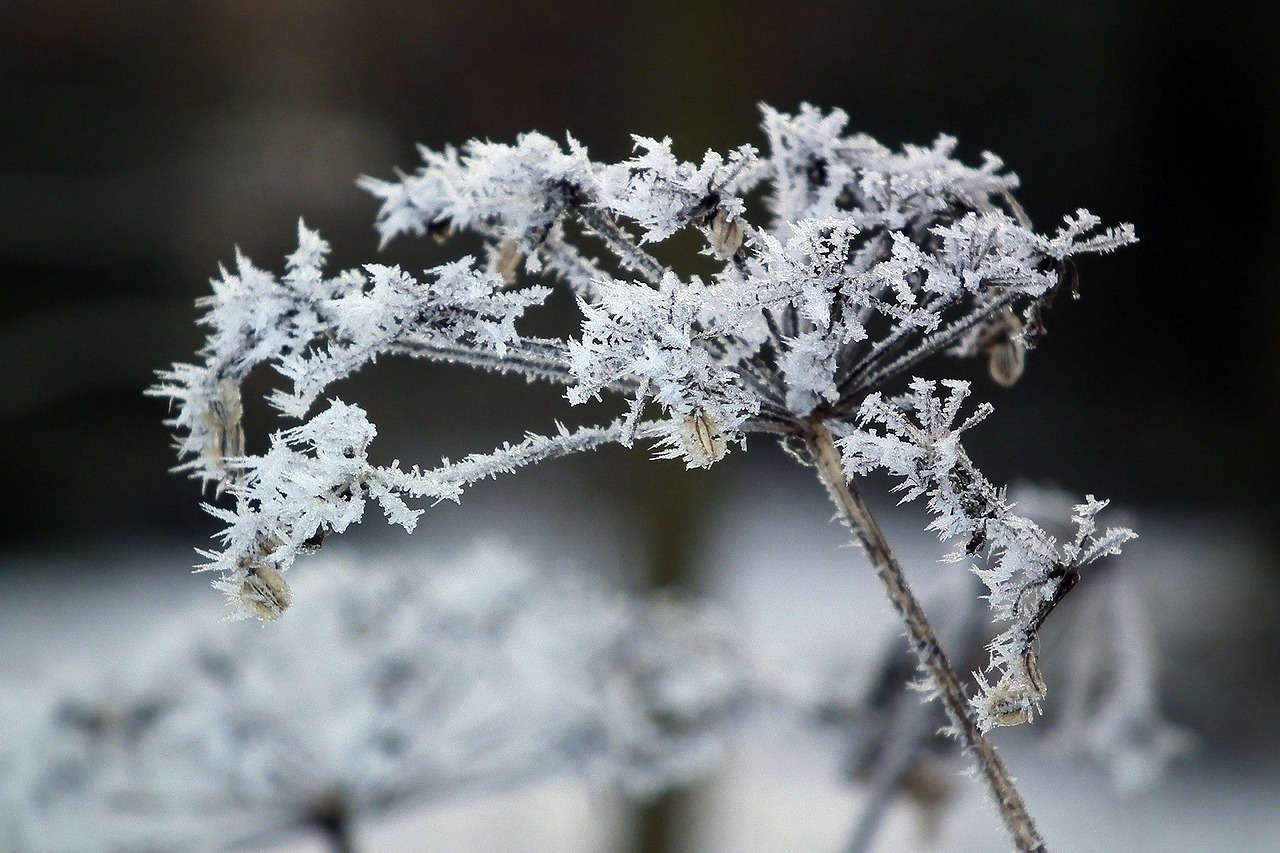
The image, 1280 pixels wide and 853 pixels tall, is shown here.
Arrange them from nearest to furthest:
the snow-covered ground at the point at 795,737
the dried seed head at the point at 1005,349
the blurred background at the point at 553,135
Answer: the dried seed head at the point at 1005,349 → the snow-covered ground at the point at 795,737 → the blurred background at the point at 553,135

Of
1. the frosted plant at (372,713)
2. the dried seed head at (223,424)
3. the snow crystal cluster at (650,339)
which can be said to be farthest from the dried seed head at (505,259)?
the frosted plant at (372,713)

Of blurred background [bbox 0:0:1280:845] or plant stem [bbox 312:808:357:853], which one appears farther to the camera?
blurred background [bbox 0:0:1280:845]

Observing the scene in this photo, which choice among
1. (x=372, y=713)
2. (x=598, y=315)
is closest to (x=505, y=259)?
(x=598, y=315)

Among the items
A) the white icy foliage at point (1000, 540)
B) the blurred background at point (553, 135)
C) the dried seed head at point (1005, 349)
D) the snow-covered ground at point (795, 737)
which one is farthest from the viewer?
the blurred background at point (553, 135)

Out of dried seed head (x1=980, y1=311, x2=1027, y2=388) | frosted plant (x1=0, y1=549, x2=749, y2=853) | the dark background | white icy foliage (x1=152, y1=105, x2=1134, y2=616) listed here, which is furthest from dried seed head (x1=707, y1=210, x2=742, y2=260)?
the dark background

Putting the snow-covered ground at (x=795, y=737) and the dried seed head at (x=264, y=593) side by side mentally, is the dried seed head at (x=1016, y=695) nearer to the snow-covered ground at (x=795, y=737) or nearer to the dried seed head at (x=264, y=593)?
the snow-covered ground at (x=795, y=737)

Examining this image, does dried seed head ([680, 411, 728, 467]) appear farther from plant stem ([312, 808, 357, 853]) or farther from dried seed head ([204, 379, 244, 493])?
plant stem ([312, 808, 357, 853])
